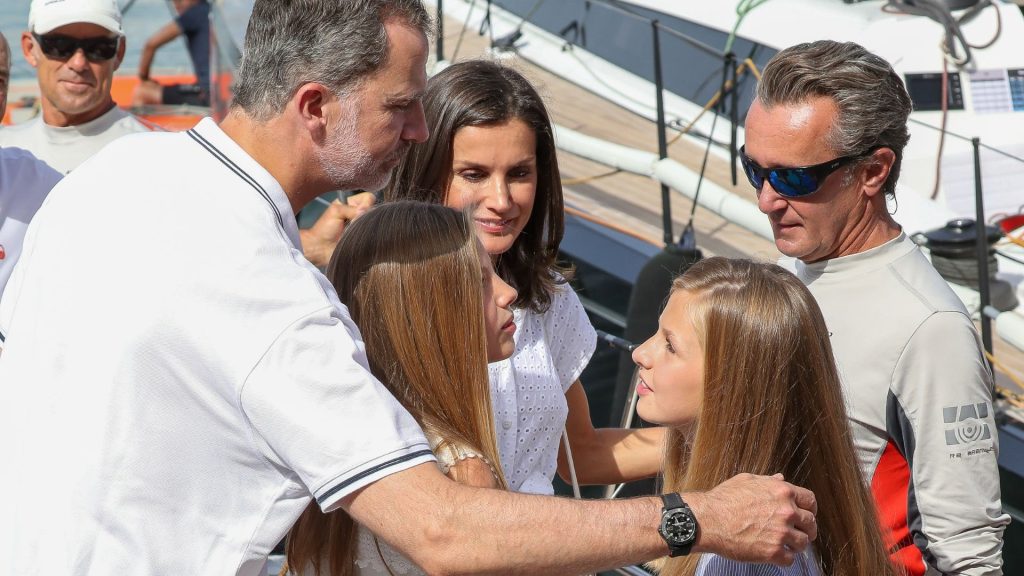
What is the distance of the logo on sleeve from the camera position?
1.94 m

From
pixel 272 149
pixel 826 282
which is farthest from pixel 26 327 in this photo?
pixel 826 282

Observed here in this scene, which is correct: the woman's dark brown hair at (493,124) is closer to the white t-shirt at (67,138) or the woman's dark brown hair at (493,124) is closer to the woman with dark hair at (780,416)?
the woman with dark hair at (780,416)

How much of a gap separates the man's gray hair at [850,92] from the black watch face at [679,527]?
35.6 inches

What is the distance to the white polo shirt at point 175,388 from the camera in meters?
1.49

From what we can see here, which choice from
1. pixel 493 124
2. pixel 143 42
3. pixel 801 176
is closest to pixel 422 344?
pixel 493 124

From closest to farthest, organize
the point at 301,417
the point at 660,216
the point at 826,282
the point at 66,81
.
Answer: the point at 301,417
the point at 826,282
the point at 66,81
the point at 660,216

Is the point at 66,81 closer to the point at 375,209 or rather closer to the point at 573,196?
the point at 375,209

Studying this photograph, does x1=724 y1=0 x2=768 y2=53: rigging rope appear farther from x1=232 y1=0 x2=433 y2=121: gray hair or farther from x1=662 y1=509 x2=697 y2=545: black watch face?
x1=662 y1=509 x2=697 y2=545: black watch face

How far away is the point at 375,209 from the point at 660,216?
12.5ft

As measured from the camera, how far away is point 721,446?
1831mm

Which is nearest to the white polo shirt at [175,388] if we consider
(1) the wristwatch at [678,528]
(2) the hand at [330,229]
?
(1) the wristwatch at [678,528]

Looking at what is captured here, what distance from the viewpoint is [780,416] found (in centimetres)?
181

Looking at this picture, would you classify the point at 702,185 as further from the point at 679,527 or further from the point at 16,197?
the point at 679,527

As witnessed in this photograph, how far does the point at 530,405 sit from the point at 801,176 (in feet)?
2.24
